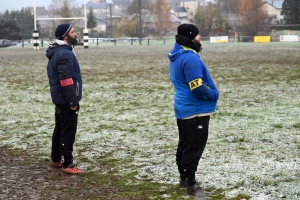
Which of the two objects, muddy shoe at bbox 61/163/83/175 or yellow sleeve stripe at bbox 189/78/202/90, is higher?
yellow sleeve stripe at bbox 189/78/202/90

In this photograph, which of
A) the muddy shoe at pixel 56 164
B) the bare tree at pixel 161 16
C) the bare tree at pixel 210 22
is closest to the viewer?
the muddy shoe at pixel 56 164

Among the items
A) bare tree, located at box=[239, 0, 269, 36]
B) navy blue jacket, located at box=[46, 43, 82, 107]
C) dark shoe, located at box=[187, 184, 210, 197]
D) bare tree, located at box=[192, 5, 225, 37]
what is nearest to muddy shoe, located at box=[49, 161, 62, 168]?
navy blue jacket, located at box=[46, 43, 82, 107]

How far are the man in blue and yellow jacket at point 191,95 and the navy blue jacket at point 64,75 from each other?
129 centimetres

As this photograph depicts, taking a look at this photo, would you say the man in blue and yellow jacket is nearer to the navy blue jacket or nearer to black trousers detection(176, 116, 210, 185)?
black trousers detection(176, 116, 210, 185)

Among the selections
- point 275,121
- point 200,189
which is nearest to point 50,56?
point 200,189

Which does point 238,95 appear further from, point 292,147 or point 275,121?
point 292,147

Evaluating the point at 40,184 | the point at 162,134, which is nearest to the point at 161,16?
the point at 162,134

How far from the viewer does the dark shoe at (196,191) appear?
522cm

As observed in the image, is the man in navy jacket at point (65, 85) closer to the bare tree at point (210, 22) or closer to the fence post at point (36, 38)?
the fence post at point (36, 38)

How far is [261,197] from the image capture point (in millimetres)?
5047

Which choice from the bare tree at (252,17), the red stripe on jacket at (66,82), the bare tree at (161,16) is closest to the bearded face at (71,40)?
the red stripe on jacket at (66,82)

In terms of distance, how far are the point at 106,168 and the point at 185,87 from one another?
1764 mm

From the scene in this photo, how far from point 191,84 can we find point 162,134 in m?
3.35

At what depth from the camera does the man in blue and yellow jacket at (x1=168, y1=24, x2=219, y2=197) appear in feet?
16.6
